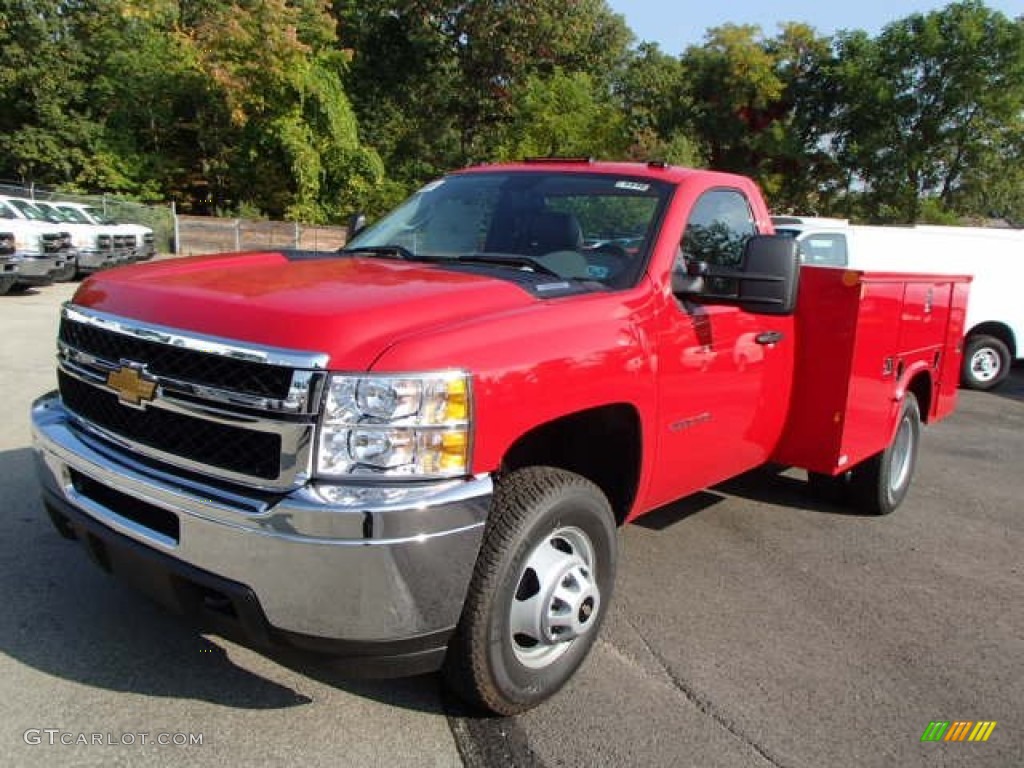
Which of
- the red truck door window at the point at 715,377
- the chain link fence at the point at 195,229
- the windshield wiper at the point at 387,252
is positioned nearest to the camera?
the red truck door window at the point at 715,377

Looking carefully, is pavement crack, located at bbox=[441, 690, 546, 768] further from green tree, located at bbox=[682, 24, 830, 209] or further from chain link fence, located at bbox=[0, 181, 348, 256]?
green tree, located at bbox=[682, 24, 830, 209]

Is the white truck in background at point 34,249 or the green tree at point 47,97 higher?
the green tree at point 47,97

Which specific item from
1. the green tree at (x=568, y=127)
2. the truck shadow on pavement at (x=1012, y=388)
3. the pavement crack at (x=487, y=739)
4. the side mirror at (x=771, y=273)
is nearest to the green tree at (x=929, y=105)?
the green tree at (x=568, y=127)

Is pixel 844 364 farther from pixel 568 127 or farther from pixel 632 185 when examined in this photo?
pixel 568 127

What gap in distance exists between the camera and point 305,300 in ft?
8.79

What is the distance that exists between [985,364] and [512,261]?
35.5ft

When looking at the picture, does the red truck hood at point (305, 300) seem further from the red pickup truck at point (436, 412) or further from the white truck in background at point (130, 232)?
the white truck in background at point (130, 232)

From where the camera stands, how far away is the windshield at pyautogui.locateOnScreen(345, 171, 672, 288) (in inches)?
140

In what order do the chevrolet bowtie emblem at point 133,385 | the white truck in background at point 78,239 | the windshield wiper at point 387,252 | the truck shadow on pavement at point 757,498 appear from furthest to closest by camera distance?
the white truck in background at point 78,239
the truck shadow on pavement at point 757,498
the windshield wiper at point 387,252
the chevrolet bowtie emblem at point 133,385

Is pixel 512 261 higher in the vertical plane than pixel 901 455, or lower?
higher

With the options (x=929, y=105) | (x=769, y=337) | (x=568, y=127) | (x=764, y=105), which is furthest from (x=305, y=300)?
(x=764, y=105)

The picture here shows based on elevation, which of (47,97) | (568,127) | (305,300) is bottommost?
(305,300)

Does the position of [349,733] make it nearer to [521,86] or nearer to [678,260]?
[678,260]

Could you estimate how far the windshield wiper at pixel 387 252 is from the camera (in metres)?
3.84
